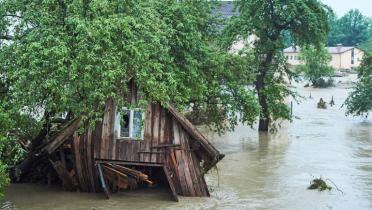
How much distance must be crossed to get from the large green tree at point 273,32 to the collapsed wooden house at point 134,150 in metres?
18.2

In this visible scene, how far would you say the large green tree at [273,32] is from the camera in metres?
38.4

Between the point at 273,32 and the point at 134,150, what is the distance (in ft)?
74.7

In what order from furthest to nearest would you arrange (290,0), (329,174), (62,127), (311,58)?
(311,58) → (290,0) → (329,174) → (62,127)

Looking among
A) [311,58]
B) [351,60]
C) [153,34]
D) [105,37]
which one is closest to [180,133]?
[153,34]

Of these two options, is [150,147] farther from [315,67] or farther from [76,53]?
[315,67]

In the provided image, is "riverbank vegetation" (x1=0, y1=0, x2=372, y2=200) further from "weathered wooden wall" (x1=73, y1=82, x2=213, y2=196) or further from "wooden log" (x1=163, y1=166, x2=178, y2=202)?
"wooden log" (x1=163, y1=166, x2=178, y2=202)

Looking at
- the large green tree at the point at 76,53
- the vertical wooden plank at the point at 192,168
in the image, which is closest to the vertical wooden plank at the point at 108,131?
the large green tree at the point at 76,53

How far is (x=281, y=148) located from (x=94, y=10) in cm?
2249

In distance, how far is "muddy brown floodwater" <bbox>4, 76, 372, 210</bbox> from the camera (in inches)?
791

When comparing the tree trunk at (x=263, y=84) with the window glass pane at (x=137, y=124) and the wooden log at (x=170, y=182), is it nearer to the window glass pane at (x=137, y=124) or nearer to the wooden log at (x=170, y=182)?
the wooden log at (x=170, y=182)

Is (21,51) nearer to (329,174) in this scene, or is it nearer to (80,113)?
(80,113)

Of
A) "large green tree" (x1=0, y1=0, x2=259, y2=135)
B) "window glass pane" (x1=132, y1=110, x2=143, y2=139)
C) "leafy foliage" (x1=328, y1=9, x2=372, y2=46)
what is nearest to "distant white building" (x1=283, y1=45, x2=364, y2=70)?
"leafy foliage" (x1=328, y1=9, x2=372, y2=46)

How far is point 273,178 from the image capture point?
86.9 feet

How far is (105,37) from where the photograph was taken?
50.4 ft
